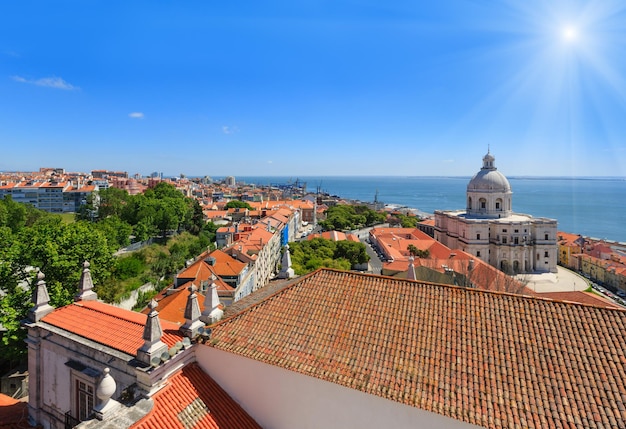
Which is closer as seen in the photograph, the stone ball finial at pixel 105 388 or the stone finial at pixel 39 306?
the stone ball finial at pixel 105 388

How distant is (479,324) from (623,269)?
54878 millimetres

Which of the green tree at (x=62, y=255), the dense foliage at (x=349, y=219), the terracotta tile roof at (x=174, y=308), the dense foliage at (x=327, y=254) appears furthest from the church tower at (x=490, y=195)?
A: the green tree at (x=62, y=255)

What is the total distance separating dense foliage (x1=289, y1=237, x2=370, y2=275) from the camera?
34281 mm

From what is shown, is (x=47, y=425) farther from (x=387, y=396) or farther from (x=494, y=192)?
(x=494, y=192)

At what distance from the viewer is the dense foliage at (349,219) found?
73494mm

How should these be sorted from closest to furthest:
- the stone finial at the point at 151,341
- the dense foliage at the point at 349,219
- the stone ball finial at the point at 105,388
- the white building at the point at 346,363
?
1. the white building at the point at 346,363
2. the stone ball finial at the point at 105,388
3. the stone finial at the point at 151,341
4. the dense foliage at the point at 349,219

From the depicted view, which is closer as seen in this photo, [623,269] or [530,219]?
[623,269]

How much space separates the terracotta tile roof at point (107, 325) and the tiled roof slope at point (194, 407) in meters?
0.89

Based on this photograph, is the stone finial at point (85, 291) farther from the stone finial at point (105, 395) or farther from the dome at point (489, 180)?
the dome at point (489, 180)

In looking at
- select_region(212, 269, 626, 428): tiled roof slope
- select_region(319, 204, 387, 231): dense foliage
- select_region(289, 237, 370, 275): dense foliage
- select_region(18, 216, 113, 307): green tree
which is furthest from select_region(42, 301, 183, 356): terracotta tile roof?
select_region(319, 204, 387, 231): dense foliage

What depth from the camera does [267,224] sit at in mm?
48625

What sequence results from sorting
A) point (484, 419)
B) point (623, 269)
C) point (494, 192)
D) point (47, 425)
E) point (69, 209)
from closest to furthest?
point (484, 419) → point (47, 425) → point (623, 269) → point (494, 192) → point (69, 209)

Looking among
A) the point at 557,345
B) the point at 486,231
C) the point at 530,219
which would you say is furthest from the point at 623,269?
the point at 557,345

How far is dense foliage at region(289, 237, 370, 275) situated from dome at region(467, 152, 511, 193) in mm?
26586
